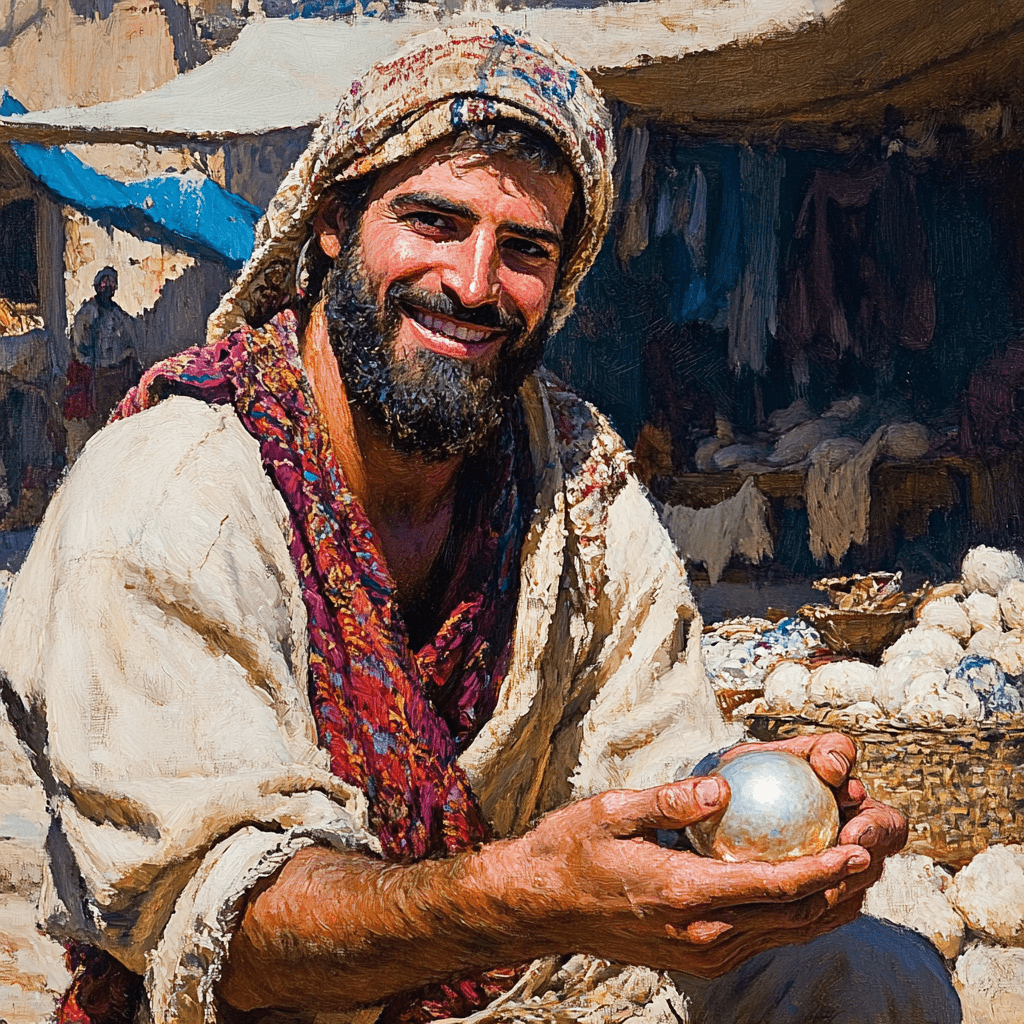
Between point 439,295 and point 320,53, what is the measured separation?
→ 2261mm

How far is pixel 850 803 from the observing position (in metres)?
1.55

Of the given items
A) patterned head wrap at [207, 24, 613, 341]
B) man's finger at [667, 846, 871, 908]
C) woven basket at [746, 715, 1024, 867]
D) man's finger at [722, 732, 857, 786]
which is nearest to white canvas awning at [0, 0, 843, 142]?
patterned head wrap at [207, 24, 613, 341]

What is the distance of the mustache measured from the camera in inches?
76.4

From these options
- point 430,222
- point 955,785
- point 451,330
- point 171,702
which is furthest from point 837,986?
point 955,785

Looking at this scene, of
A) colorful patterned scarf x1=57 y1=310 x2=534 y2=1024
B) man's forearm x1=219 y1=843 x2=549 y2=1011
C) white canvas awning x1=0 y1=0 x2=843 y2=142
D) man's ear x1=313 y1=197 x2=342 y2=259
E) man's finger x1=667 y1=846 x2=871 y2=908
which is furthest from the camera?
white canvas awning x1=0 y1=0 x2=843 y2=142

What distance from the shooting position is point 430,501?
2109 millimetres

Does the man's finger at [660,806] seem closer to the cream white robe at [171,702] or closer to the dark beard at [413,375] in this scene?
the cream white robe at [171,702]

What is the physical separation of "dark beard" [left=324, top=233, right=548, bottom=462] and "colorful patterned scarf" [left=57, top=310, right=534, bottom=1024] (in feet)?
0.32

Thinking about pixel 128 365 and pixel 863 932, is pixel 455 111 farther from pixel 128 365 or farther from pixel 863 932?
pixel 128 365

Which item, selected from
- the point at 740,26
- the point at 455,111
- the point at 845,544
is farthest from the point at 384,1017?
Result: the point at 845,544

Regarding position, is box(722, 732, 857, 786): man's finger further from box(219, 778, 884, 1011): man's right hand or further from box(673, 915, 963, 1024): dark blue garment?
box(673, 915, 963, 1024): dark blue garment

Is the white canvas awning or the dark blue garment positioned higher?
the white canvas awning

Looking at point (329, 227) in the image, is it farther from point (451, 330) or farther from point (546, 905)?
point (546, 905)

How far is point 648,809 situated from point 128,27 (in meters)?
3.27
